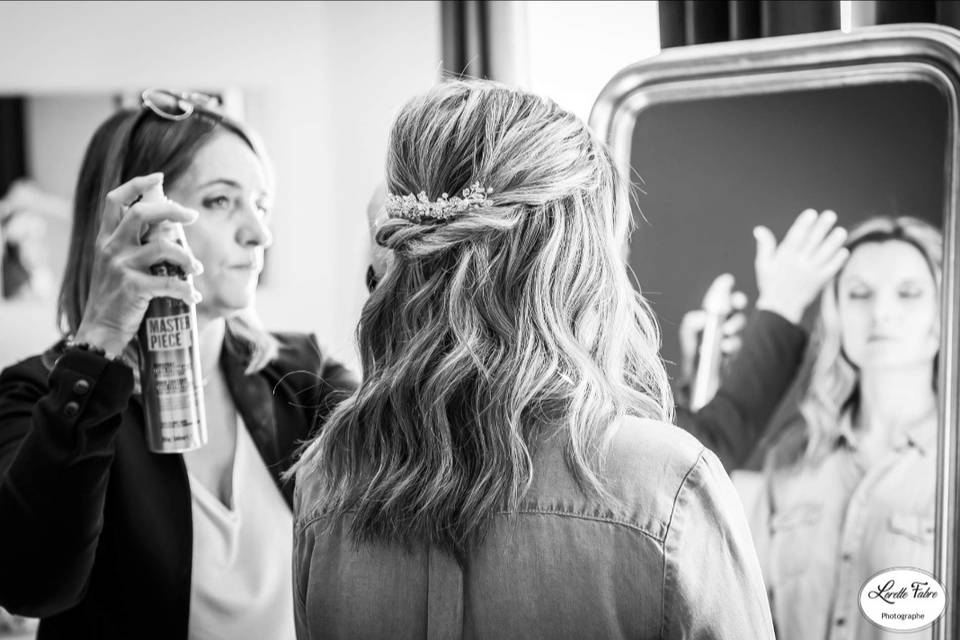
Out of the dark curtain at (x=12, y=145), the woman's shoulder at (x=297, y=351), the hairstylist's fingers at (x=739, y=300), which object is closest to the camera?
the hairstylist's fingers at (x=739, y=300)

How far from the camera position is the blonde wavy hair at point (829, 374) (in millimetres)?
1255

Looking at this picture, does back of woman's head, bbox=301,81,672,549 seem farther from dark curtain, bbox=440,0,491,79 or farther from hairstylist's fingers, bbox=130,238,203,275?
dark curtain, bbox=440,0,491,79

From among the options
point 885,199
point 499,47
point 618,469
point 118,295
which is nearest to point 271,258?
point 499,47

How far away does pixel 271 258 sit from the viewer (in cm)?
282

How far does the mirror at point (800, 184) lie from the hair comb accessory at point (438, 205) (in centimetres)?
57

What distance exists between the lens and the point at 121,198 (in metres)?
1.12

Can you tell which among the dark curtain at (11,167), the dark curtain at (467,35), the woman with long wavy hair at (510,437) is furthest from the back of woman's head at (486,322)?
the dark curtain at (11,167)

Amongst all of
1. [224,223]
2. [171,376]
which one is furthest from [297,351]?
[171,376]

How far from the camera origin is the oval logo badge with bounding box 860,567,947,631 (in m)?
1.20

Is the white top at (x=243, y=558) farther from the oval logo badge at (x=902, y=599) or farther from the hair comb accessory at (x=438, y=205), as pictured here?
the oval logo badge at (x=902, y=599)

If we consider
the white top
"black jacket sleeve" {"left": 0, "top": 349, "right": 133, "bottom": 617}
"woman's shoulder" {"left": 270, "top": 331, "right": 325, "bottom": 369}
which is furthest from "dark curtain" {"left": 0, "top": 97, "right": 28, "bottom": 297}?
"black jacket sleeve" {"left": 0, "top": 349, "right": 133, "bottom": 617}

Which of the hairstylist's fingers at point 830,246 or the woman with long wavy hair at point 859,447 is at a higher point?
the hairstylist's fingers at point 830,246

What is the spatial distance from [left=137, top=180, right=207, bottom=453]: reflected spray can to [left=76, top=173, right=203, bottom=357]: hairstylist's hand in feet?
0.12

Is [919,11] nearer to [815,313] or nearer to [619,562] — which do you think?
[815,313]
